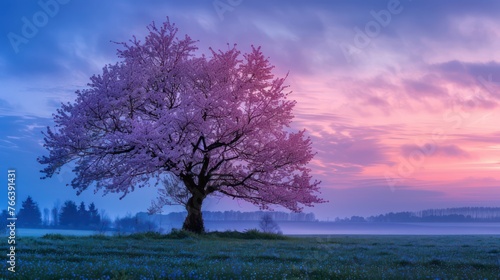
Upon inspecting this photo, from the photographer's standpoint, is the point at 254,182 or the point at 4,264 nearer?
the point at 4,264

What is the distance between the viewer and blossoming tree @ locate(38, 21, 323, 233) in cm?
3728

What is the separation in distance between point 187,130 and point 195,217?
319 inches

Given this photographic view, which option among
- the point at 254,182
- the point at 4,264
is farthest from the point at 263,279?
the point at 254,182

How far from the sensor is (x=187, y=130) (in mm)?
37906

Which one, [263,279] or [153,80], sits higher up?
[153,80]

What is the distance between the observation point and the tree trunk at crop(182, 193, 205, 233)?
40875mm

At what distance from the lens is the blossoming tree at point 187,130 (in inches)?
1468

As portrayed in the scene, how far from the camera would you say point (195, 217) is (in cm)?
4112

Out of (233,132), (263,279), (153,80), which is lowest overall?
(263,279)

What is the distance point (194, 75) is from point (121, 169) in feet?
34.0

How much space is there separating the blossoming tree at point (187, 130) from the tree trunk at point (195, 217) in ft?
0.28

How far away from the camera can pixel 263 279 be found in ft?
43.7

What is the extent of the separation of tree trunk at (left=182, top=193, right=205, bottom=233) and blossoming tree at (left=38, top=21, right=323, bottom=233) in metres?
0.09

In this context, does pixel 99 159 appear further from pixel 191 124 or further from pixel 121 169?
pixel 191 124
